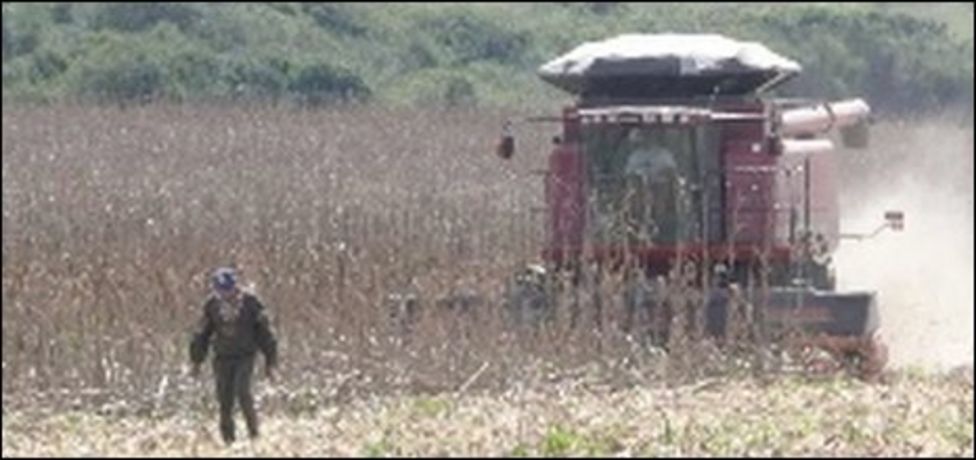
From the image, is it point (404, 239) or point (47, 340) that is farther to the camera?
point (404, 239)

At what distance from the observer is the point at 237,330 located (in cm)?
1656

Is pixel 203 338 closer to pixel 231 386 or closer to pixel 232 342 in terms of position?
pixel 232 342

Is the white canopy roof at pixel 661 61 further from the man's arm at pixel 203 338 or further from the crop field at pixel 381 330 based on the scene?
the man's arm at pixel 203 338

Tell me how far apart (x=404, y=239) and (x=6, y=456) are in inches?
488

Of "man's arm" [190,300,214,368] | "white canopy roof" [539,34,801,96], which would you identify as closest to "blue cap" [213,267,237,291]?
"man's arm" [190,300,214,368]

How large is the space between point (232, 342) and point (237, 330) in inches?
3.2

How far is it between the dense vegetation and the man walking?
86.2 feet

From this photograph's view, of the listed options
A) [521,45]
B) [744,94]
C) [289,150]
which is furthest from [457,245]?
[521,45]


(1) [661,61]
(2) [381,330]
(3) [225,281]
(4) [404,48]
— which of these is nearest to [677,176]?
(1) [661,61]

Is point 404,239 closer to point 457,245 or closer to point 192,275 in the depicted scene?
point 457,245

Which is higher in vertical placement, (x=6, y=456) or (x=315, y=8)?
(x=315, y=8)

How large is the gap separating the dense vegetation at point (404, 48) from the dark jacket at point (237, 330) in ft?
86.3

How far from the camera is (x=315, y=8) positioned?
197ft

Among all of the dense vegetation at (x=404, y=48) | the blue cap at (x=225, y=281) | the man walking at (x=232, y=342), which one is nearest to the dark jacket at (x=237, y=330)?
the man walking at (x=232, y=342)
